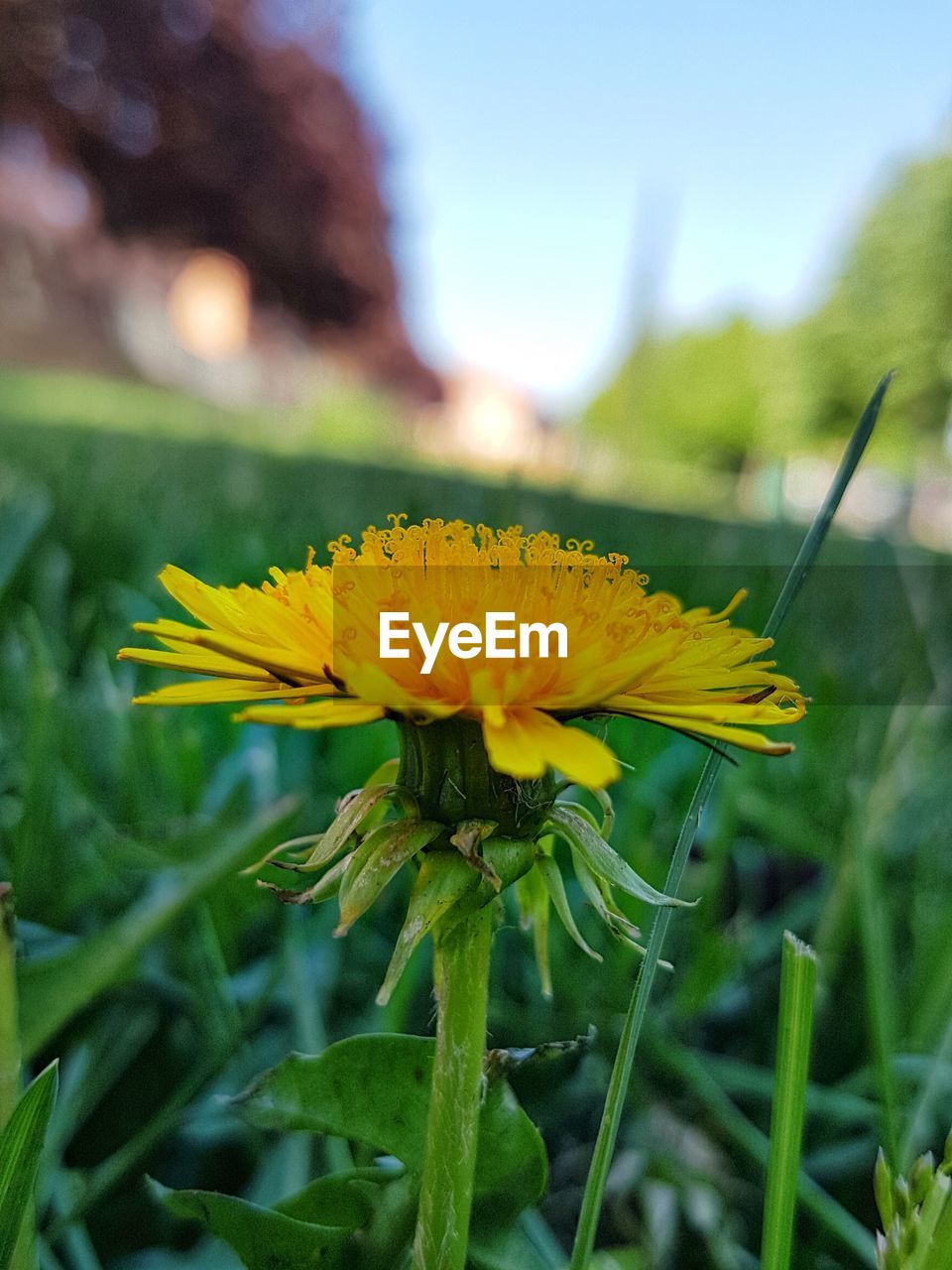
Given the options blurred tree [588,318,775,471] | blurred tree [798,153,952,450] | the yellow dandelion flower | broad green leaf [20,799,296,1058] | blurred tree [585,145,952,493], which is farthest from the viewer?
blurred tree [588,318,775,471]

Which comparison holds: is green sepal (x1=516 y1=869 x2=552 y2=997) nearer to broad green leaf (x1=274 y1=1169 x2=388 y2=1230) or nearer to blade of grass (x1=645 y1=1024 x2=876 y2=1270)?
broad green leaf (x1=274 y1=1169 x2=388 y2=1230)

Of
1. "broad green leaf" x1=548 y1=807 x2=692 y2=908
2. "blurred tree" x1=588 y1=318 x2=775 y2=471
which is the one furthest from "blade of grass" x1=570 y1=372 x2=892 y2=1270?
"blurred tree" x1=588 y1=318 x2=775 y2=471

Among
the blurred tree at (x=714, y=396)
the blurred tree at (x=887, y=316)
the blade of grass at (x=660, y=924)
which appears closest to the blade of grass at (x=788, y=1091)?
the blade of grass at (x=660, y=924)

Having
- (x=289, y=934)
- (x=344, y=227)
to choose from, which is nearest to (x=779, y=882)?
(x=289, y=934)

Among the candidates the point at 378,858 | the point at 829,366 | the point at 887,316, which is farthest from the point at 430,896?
the point at 829,366

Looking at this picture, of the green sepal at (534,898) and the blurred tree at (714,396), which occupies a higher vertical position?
the blurred tree at (714,396)

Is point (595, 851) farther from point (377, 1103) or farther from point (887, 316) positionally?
point (887, 316)

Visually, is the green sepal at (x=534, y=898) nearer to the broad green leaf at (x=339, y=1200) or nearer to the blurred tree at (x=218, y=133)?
the broad green leaf at (x=339, y=1200)
